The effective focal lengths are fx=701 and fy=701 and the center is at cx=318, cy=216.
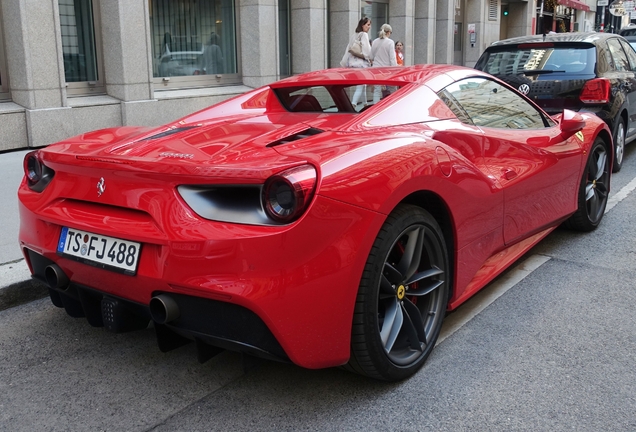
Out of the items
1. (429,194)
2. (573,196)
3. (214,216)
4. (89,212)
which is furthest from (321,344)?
(573,196)

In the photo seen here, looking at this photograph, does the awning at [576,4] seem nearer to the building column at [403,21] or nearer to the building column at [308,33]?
the building column at [403,21]

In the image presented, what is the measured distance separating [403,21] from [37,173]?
1550 centimetres

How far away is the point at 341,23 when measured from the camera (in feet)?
50.4

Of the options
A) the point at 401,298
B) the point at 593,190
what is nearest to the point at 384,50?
the point at 593,190

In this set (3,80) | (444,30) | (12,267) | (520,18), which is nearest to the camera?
(12,267)

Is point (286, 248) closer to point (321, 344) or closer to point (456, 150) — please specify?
point (321, 344)

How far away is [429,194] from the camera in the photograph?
10.8ft

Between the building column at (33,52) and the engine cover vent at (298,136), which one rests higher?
the building column at (33,52)

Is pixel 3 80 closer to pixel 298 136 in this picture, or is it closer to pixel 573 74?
pixel 573 74

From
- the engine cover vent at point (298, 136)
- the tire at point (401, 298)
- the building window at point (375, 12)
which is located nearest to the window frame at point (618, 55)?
the tire at point (401, 298)

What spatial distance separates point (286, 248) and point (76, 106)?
7.90 meters

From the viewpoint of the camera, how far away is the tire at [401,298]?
290 centimetres

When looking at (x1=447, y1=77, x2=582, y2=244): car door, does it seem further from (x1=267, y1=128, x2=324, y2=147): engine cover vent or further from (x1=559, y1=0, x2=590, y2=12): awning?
(x1=559, y1=0, x2=590, y2=12): awning

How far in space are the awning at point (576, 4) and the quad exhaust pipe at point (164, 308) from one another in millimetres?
31267
